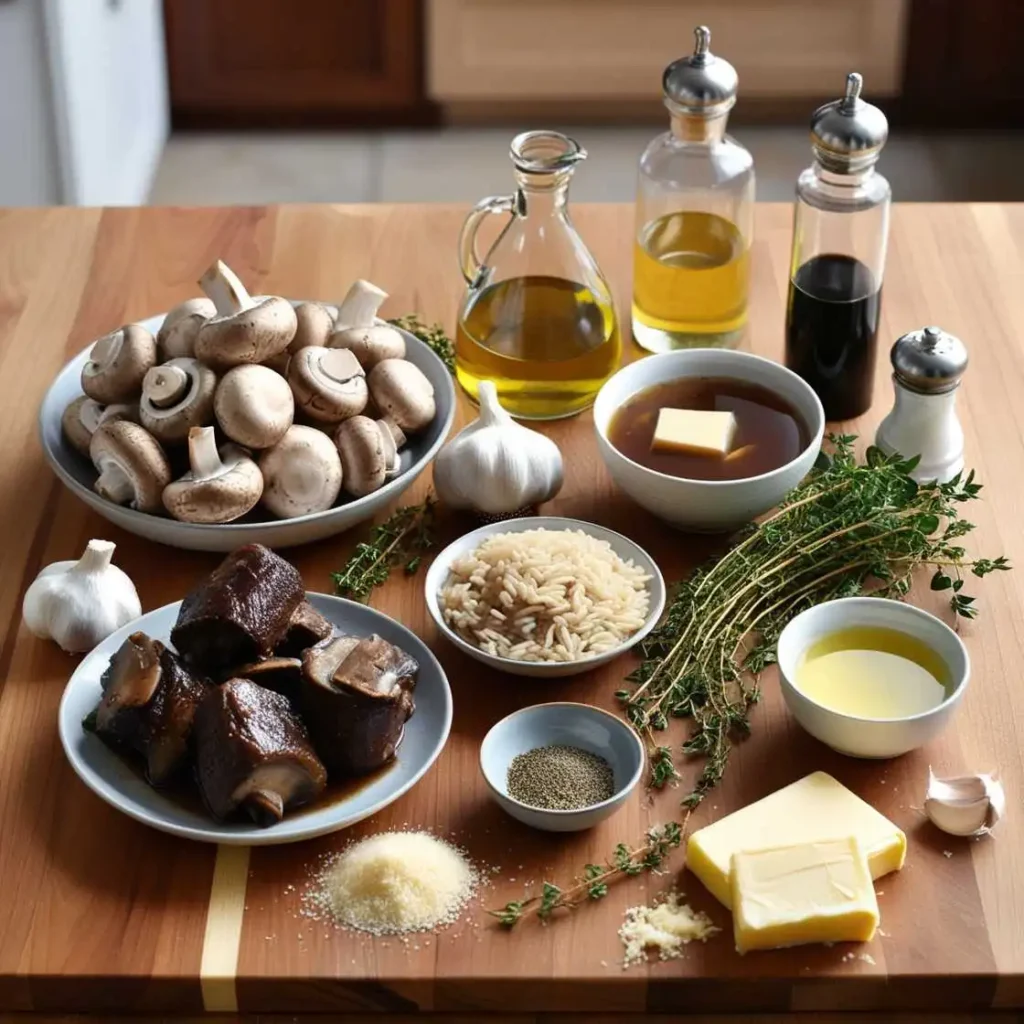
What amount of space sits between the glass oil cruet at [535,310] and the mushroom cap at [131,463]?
0.37 meters

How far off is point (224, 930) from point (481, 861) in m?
0.19

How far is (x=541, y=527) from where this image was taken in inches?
57.4

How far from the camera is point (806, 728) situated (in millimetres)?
1238

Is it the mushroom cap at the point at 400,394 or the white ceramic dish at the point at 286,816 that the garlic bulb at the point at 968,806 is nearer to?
the white ceramic dish at the point at 286,816

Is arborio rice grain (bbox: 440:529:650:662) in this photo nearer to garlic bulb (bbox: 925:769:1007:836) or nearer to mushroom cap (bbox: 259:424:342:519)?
mushroom cap (bbox: 259:424:342:519)

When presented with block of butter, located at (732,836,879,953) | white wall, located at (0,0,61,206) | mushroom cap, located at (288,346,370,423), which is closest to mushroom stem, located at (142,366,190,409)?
mushroom cap, located at (288,346,370,423)

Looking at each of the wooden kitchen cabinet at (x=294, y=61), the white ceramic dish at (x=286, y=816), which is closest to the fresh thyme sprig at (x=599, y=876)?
the white ceramic dish at (x=286, y=816)

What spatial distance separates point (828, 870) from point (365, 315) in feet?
2.50

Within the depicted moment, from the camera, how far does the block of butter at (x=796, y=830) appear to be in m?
1.12

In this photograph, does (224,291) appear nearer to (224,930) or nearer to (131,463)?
(131,463)

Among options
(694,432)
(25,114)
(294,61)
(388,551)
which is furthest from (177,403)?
(294,61)

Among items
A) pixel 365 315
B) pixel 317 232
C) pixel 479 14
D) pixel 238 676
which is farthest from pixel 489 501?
pixel 479 14

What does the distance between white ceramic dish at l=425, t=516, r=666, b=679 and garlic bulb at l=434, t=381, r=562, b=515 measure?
0.09 ft

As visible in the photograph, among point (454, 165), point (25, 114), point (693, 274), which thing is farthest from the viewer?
point (454, 165)
